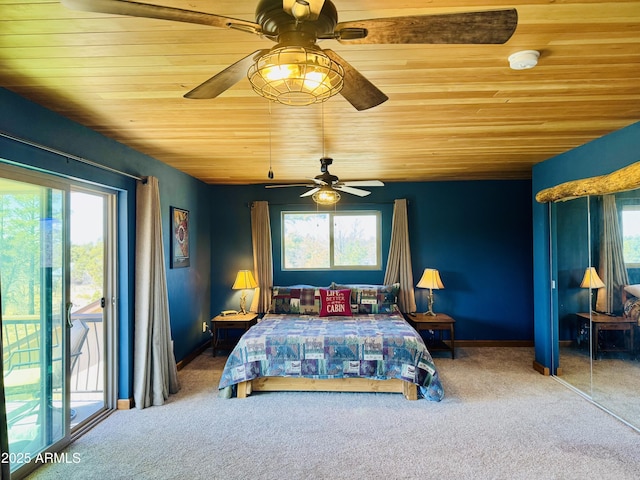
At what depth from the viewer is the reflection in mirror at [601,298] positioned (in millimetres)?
3059

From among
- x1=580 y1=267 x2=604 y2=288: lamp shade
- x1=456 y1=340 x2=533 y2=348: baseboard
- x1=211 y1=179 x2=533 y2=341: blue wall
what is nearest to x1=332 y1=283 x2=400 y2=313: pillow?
x1=211 y1=179 x2=533 y2=341: blue wall

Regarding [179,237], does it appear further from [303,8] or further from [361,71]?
[303,8]

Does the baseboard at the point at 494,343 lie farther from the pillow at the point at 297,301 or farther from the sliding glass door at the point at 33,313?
the sliding glass door at the point at 33,313

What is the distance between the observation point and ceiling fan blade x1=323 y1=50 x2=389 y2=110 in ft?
4.54

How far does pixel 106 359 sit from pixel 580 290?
4.50 m

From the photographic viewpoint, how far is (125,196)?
3.44 metres

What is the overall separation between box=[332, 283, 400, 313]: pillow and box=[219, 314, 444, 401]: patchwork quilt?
1.19 m

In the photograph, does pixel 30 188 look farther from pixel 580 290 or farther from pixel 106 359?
pixel 580 290

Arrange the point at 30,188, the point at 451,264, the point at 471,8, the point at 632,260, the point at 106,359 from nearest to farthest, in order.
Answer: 1. the point at 471,8
2. the point at 30,188
3. the point at 632,260
4. the point at 106,359
5. the point at 451,264

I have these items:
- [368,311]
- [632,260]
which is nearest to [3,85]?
[368,311]

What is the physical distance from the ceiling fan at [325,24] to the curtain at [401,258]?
172 inches

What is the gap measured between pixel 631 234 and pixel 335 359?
2.73 meters

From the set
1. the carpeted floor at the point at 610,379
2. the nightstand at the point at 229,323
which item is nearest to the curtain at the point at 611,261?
the carpeted floor at the point at 610,379

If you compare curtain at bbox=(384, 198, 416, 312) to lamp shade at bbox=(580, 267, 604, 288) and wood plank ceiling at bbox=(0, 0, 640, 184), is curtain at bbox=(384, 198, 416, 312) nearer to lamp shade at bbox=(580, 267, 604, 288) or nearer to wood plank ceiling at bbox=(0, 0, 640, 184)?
wood plank ceiling at bbox=(0, 0, 640, 184)
